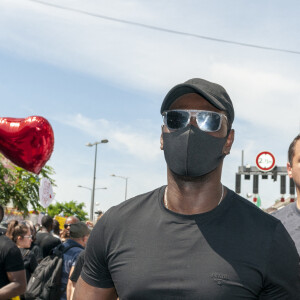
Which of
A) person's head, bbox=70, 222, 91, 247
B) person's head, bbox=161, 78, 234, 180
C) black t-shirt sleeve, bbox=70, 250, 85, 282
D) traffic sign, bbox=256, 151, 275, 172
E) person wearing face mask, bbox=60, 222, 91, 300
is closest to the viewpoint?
person's head, bbox=161, 78, 234, 180

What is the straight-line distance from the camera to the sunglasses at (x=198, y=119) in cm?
208

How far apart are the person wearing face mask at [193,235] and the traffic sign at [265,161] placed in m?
20.9

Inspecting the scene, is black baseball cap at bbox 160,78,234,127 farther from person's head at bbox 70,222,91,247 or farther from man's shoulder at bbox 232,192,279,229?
person's head at bbox 70,222,91,247

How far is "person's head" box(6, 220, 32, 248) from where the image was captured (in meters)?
6.89

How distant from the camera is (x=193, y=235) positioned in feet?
6.60

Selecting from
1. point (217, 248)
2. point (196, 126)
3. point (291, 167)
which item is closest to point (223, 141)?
point (196, 126)

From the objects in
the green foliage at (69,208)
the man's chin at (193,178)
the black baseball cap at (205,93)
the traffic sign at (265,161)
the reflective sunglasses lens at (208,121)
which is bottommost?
the green foliage at (69,208)

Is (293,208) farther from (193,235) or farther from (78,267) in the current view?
(78,267)

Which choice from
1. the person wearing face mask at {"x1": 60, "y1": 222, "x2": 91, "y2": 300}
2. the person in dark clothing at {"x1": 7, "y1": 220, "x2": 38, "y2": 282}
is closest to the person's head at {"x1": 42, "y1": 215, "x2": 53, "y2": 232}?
the person in dark clothing at {"x1": 7, "y1": 220, "x2": 38, "y2": 282}

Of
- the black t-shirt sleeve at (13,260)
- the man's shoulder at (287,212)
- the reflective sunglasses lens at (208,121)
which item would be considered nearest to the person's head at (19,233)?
the black t-shirt sleeve at (13,260)

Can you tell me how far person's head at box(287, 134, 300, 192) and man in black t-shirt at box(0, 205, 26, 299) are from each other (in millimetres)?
2938

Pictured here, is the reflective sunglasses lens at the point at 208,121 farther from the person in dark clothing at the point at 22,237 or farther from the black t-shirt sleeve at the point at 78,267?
the person in dark clothing at the point at 22,237

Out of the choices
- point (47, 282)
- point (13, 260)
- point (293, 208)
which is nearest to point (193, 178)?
point (293, 208)

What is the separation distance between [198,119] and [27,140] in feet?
6.71
